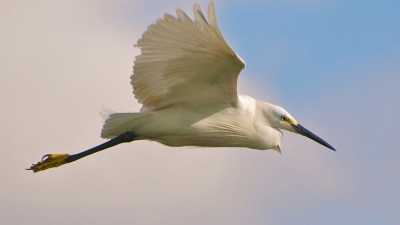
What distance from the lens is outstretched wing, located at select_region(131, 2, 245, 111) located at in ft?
28.8

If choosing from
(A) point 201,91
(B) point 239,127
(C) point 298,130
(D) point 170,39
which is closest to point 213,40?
(D) point 170,39

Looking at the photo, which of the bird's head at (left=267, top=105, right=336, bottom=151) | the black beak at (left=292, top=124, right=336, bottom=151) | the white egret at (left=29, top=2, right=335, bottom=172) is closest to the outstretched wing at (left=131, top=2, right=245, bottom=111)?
the white egret at (left=29, top=2, right=335, bottom=172)

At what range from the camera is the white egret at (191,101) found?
29.8 feet

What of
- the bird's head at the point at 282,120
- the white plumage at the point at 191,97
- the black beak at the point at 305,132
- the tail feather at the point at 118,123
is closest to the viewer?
the white plumage at the point at 191,97

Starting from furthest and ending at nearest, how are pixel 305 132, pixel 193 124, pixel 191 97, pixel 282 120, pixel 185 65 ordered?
pixel 305 132, pixel 282 120, pixel 193 124, pixel 191 97, pixel 185 65

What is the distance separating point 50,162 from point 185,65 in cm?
319

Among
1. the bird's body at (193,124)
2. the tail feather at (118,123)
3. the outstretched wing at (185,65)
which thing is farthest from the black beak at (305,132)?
the tail feather at (118,123)

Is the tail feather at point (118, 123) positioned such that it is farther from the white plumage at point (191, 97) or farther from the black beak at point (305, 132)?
the black beak at point (305, 132)

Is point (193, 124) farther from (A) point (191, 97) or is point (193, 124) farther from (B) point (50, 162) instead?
(B) point (50, 162)

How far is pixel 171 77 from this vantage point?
970 centimetres

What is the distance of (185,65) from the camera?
947 cm

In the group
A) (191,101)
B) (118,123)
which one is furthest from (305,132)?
(118,123)

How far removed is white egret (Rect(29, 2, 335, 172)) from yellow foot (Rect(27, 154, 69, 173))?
0.08 meters

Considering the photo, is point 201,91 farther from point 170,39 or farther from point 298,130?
point 298,130
